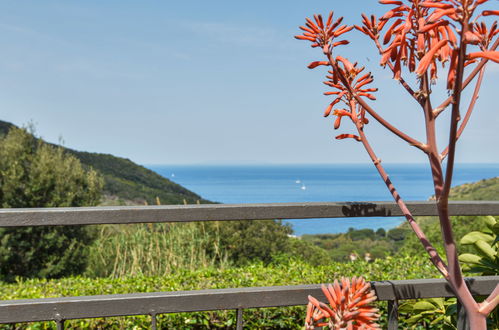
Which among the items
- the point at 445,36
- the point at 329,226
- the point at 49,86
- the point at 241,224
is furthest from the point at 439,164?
the point at 49,86

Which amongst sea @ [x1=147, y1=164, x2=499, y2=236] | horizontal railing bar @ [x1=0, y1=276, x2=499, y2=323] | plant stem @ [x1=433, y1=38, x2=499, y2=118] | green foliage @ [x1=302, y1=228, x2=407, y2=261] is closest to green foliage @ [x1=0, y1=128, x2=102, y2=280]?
sea @ [x1=147, y1=164, x2=499, y2=236]

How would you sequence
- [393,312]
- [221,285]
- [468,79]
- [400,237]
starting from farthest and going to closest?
[400,237]
[221,285]
[393,312]
[468,79]

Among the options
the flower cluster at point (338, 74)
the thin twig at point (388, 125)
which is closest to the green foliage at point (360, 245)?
the flower cluster at point (338, 74)

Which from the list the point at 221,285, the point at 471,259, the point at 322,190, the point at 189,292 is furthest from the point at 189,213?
the point at 322,190

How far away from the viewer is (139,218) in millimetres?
1396

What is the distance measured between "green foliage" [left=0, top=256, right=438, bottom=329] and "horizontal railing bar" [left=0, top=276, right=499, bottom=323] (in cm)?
134

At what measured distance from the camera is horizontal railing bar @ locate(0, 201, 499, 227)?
1.36 metres

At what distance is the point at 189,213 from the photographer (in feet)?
4.63

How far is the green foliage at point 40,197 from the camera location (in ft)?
24.0

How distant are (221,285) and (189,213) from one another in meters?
1.87

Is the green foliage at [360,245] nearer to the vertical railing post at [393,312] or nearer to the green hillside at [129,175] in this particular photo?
the vertical railing post at [393,312]

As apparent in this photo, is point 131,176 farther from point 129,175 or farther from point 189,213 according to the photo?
point 189,213

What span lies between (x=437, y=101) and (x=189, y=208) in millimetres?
817

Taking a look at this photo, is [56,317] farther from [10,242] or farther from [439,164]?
[10,242]
